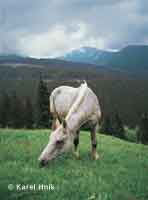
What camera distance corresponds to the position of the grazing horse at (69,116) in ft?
31.7

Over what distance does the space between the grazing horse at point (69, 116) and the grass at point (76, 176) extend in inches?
24.0

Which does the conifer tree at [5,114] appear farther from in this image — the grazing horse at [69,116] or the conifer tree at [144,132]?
the grazing horse at [69,116]

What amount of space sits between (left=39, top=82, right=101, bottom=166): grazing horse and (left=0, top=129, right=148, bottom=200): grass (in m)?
0.61

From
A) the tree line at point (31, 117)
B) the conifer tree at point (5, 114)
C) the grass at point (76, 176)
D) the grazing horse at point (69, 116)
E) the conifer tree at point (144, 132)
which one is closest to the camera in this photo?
the grass at point (76, 176)

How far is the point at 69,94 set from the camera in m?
12.4

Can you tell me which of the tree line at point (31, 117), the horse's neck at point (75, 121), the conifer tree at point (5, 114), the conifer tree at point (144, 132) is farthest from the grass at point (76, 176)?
the conifer tree at point (144, 132)

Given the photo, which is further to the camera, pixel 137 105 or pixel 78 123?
pixel 137 105

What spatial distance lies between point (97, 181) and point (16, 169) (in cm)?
245

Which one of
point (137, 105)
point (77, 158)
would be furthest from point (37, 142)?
point (137, 105)

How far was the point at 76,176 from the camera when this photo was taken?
9023 mm

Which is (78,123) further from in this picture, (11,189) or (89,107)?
(11,189)

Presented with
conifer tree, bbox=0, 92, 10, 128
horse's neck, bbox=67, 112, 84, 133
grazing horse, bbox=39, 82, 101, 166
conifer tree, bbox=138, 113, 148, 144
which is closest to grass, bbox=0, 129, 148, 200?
grazing horse, bbox=39, 82, 101, 166

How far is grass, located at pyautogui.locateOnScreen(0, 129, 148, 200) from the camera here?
7164 millimetres

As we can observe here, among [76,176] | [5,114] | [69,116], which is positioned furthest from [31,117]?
[76,176]
